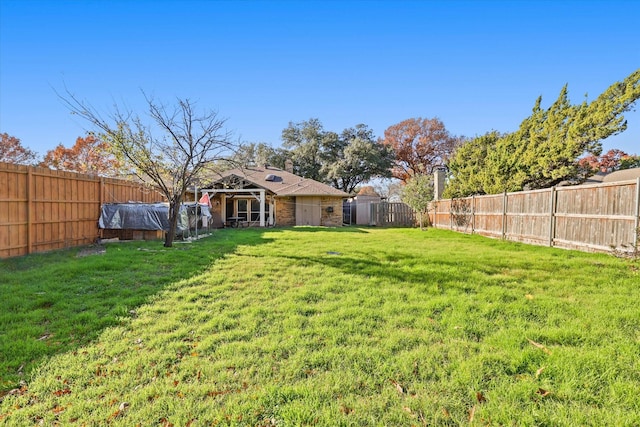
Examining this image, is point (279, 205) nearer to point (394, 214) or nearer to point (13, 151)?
point (394, 214)

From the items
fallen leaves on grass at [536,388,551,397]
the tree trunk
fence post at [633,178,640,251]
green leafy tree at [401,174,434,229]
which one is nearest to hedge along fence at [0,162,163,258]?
the tree trunk

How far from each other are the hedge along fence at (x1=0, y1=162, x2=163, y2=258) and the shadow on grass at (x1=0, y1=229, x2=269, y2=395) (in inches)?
30.0

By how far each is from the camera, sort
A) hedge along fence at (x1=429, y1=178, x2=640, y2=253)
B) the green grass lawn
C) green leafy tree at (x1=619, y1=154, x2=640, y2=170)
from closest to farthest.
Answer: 1. the green grass lawn
2. hedge along fence at (x1=429, y1=178, x2=640, y2=253)
3. green leafy tree at (x1=619, y1=154, x2=640, y2=170)

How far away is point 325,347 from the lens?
301 cm

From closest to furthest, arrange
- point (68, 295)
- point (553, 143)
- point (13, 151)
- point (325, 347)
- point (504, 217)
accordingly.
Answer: point (325, 347) → point (68, 295) → point (504, 217) → point (553, 143) → point (13, 151)

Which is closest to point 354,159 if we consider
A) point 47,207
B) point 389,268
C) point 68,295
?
point 389,268

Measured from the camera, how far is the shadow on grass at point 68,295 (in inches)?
122

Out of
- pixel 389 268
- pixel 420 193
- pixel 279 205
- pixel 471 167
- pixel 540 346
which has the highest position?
pixel 471 167

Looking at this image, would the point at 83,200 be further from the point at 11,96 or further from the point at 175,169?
the point at 11,96

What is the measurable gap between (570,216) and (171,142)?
37.3ft

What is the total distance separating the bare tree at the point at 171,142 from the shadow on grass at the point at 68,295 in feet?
8.18

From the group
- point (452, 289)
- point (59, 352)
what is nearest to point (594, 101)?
point (452, 289)

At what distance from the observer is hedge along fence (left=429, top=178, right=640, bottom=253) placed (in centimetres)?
621

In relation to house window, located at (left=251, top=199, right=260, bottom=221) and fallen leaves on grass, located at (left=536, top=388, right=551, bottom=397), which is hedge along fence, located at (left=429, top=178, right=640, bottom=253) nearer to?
fallen leaves on grass, located at (left=536, top=388, right=551, bottom=397)
